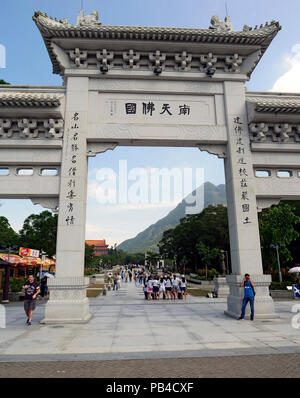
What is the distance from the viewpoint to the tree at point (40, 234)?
3319 cm

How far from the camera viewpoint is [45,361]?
4.78m

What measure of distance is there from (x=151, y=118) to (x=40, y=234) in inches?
1133

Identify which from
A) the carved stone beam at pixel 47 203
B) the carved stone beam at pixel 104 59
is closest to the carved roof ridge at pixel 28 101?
the carved stone beam at pixel 104 59

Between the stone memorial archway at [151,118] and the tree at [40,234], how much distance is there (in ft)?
85.5

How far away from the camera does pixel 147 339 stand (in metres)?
6.18

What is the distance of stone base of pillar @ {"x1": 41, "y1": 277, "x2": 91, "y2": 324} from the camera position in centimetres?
806

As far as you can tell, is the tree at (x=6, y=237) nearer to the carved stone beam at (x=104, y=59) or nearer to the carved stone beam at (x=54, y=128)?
the carved stone beam at (x=54, y=128)

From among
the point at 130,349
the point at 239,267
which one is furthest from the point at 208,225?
the point at 130,349

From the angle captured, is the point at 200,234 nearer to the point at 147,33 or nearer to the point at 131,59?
the point at 131,59

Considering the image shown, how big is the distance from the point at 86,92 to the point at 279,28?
7852 millimetres

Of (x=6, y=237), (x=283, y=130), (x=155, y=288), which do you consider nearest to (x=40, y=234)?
(x=6, y=237)

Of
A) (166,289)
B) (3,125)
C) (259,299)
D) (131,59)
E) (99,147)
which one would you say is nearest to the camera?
(259,299)

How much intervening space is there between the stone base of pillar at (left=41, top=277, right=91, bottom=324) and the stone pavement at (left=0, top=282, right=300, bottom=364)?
0.33 metres
